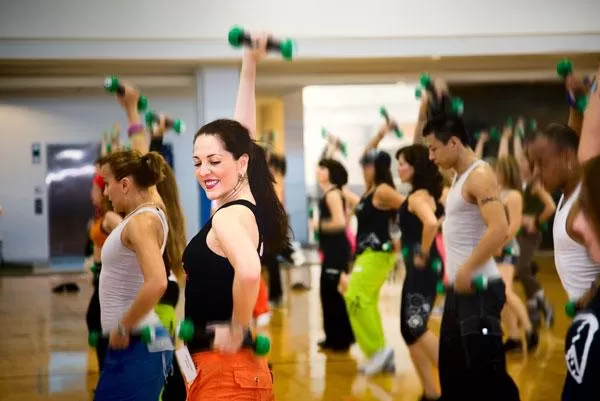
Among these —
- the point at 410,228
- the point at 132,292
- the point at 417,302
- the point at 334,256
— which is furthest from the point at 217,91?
the point at 132,292

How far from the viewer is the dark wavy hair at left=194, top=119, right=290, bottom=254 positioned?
109 inches

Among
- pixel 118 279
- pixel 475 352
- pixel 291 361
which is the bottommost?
pixel 291 361

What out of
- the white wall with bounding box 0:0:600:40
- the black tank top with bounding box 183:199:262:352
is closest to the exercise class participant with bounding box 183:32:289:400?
the black tank top with bounding box 183:199:262:352

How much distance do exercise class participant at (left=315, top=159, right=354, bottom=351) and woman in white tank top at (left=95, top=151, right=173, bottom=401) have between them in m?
3.80

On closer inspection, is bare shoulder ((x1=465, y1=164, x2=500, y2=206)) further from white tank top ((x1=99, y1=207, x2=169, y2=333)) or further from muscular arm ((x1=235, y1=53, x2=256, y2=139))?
white tank top ((x1=99, y1=207, x2=169, y2=333))

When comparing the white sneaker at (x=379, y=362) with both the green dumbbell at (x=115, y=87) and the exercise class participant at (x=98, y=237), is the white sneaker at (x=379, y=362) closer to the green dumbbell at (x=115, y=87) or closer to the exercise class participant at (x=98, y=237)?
the exercise class participant at (x=98, y=237)

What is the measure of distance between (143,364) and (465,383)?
143 centimetres

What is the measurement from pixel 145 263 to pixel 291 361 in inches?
143

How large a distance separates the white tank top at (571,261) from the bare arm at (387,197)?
3189 millimetres

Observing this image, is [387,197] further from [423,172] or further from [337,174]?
[337,174]

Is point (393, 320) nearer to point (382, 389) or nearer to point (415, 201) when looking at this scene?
point (382, 389)

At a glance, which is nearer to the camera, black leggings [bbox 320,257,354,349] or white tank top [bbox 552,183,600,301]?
white tank top [bbox 552,183,600,301]

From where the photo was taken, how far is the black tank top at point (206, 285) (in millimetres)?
2594

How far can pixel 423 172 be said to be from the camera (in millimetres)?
5504
